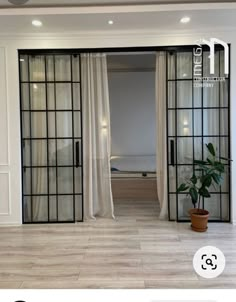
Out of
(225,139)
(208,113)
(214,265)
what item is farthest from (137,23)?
(214,265)

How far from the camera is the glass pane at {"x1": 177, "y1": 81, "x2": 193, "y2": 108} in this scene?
159 inches

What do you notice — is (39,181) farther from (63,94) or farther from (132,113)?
(132,113)

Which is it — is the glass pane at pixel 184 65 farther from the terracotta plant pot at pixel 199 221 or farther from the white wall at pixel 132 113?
the white wall at pixel 132 113

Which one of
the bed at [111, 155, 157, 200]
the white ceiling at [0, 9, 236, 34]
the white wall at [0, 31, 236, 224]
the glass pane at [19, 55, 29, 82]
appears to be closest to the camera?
the white ceiling at [0, 9, 236, 34]

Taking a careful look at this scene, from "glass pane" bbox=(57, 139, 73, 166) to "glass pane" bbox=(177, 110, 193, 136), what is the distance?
1.61 m

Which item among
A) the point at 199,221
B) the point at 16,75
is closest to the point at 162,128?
the point at 199,221

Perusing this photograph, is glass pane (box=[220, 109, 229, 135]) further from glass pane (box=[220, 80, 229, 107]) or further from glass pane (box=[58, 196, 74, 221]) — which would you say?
glass pane (box=[58, 196, 74, 221])

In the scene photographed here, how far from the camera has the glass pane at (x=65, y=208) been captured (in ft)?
13.7

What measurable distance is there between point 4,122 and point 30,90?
0.59 metres

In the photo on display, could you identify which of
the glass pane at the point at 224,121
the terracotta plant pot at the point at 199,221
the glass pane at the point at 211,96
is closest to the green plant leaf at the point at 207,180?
the terracotta plant pot at the point at 199,221

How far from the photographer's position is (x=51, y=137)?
4.13m

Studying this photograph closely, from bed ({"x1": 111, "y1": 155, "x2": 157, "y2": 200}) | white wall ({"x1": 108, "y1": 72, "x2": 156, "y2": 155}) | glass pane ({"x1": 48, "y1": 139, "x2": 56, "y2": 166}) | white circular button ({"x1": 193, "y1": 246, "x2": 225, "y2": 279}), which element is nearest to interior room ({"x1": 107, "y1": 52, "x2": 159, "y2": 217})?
white wall ({"x1": 108, "y1": 72, "x2": 156, "y2": 155})

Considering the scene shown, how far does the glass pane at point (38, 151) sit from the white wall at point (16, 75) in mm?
211

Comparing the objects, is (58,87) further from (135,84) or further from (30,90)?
(135,84)
